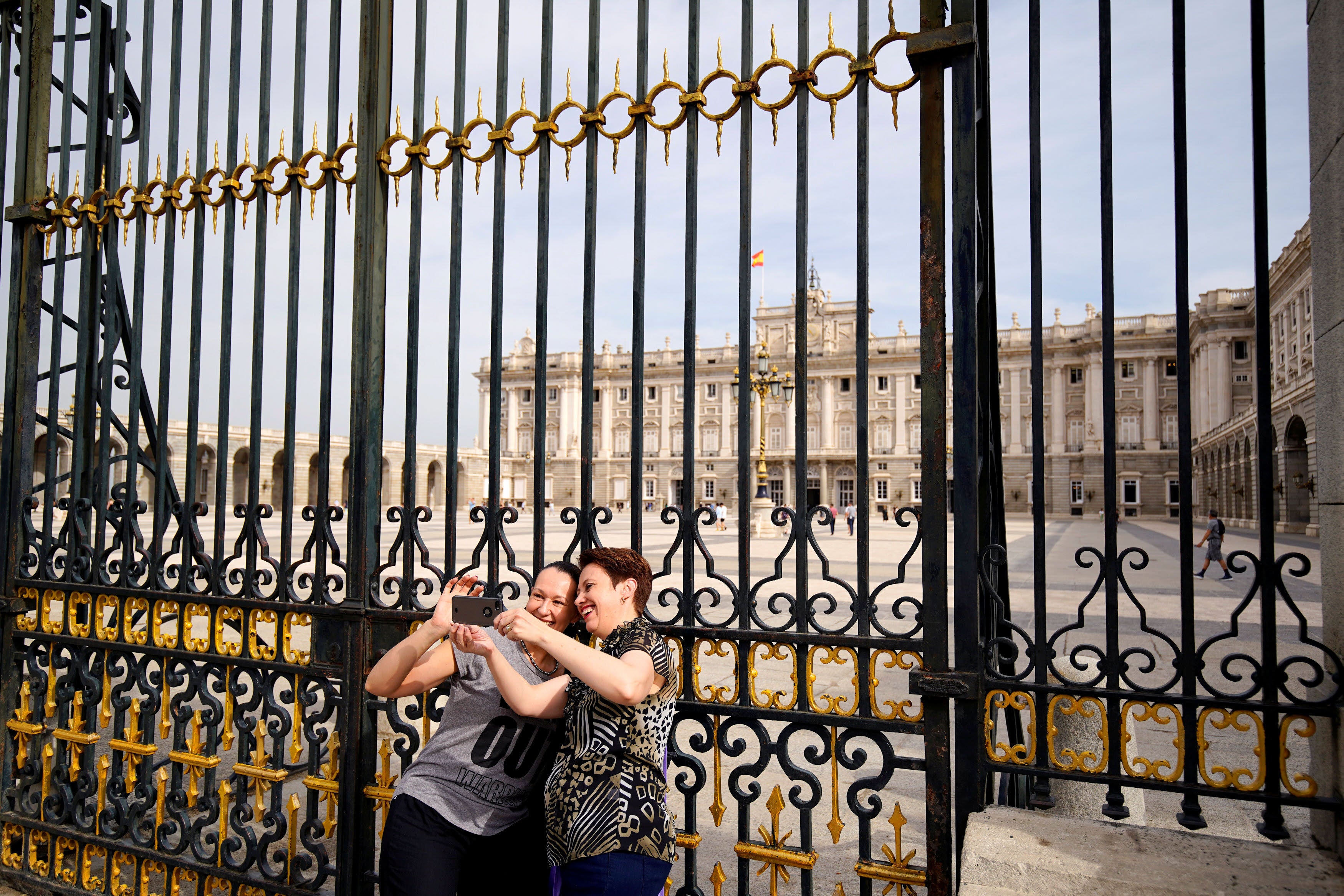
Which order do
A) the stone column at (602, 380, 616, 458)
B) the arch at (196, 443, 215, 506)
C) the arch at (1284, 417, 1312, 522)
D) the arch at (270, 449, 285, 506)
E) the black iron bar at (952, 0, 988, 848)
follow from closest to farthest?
the black iron bar at (952, 0, 988, 848)
the arch at (1284, 417, 1312, 522)
the arch at (270, 449, 285, 506)
the arch at (196, 443, 215, 506)
the stone column at (602, 380, 616, 458)

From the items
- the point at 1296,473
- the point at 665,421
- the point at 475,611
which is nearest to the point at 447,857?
the point at 475,611

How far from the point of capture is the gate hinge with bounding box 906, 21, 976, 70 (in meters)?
2.17

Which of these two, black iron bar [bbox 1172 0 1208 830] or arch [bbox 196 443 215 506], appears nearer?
black iron bar [bbox 1172 0 1208 830]

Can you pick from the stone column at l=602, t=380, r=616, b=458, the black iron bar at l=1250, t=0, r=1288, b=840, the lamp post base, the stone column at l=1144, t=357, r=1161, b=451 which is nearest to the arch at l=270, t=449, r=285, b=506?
the stone column at l=602, t=380, r=616, b=458

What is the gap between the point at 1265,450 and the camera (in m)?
1.98

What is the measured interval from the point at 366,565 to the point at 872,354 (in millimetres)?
44526

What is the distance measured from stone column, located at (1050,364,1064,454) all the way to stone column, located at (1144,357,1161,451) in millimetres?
3737

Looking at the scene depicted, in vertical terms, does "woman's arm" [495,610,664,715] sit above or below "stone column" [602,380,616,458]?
below

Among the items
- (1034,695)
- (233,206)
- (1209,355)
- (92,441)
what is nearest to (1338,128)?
(1034,695)

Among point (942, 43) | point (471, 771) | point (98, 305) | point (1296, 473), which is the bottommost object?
point (471, 771)

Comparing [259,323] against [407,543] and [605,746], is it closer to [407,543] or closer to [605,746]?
[407,543]

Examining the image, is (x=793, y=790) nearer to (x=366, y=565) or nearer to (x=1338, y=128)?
(x=366, y=565)

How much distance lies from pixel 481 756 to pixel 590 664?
1.78ft

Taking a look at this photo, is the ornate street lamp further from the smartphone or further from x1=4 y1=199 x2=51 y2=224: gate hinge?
the smartphone
